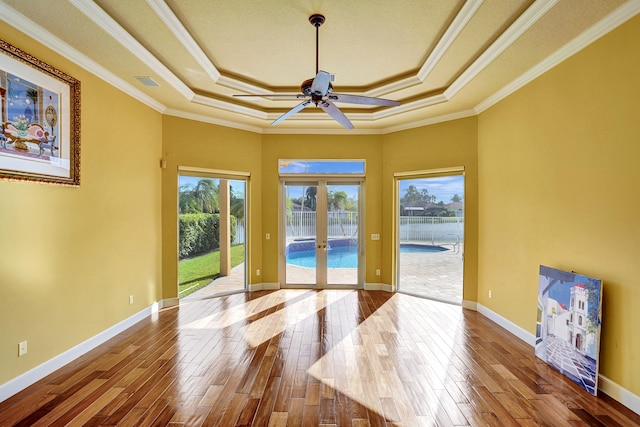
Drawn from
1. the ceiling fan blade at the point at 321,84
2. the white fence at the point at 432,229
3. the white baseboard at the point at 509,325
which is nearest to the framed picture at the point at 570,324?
the white baseboard at the point at 509,325

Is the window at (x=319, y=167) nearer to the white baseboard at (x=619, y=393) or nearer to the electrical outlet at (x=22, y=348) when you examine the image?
the electrical outlet at (x=22, y=348)

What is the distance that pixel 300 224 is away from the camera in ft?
20.8

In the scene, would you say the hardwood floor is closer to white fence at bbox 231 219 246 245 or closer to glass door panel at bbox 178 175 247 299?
glass door panel at bbox 178 175 247 299

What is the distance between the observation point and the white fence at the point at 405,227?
546 cm

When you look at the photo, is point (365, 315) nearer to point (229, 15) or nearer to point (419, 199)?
point (419, 199)

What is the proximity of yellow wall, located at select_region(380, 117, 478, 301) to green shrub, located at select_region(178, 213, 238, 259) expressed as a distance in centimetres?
301

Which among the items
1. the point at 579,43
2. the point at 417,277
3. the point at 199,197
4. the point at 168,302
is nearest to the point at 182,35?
the point at 199,197

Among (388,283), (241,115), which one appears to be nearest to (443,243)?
(388,283)

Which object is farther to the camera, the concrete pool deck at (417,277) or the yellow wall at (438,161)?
the concrete pool deck at (417,277)

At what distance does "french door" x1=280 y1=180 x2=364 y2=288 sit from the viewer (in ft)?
20.8

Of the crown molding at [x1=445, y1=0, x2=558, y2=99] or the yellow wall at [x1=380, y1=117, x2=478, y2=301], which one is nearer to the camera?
the crown molding at [x1=445, y1=0, x2=558, y2=99]

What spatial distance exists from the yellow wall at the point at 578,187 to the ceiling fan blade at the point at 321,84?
2416mm

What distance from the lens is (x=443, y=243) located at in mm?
5566

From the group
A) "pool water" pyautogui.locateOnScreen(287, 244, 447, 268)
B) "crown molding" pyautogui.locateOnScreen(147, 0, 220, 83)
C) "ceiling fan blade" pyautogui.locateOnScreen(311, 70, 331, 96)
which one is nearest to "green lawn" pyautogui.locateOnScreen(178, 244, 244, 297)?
"pool water" pyautogui.locateOnScreen(287, 244, 447, 268)
